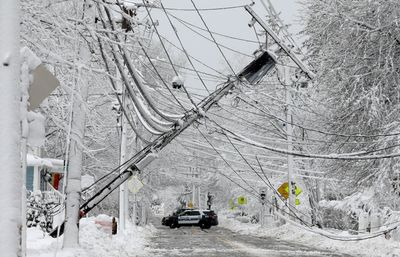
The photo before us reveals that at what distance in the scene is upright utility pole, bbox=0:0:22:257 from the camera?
259 inches

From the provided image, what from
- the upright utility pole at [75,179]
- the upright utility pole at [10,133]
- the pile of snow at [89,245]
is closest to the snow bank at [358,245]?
the pile of snow at [89,245]

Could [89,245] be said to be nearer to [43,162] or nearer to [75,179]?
[75,179]

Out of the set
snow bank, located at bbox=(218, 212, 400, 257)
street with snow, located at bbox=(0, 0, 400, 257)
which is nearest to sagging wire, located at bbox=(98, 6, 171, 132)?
street with snow, located at bbox=(0, 0, 400, 257)

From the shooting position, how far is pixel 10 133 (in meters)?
6.79

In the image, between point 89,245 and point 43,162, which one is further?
point 43,162

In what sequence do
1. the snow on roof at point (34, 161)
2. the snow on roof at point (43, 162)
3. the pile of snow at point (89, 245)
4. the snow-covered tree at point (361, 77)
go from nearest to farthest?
the pile of snow at point (89, 245), the snow-covered tree at point (361, 77), the snow on roof at point (34, 161), the snow on roof at point (43, 162)

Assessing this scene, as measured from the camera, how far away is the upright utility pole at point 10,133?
21.6 feet

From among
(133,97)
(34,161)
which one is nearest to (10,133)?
(133,97)

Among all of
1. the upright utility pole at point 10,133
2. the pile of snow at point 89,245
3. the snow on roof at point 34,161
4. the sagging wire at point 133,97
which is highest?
the snow on roof at point 34,161

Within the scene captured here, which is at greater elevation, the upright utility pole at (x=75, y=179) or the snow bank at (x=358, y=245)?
the upright utility pole at (x=75, y=179)

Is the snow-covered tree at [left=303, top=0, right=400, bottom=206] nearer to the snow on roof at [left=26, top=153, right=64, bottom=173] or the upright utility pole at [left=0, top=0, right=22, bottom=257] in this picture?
the upright utility pole at [left=0, top=0, right=22, bottom=257]

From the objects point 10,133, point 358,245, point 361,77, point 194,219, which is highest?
point 361,77

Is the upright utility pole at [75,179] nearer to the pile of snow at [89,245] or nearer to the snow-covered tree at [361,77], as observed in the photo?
the pile of snow at [89,245]

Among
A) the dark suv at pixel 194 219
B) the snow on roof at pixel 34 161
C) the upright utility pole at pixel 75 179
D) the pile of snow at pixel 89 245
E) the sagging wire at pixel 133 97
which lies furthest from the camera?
the dark suv at pixel 194 219
